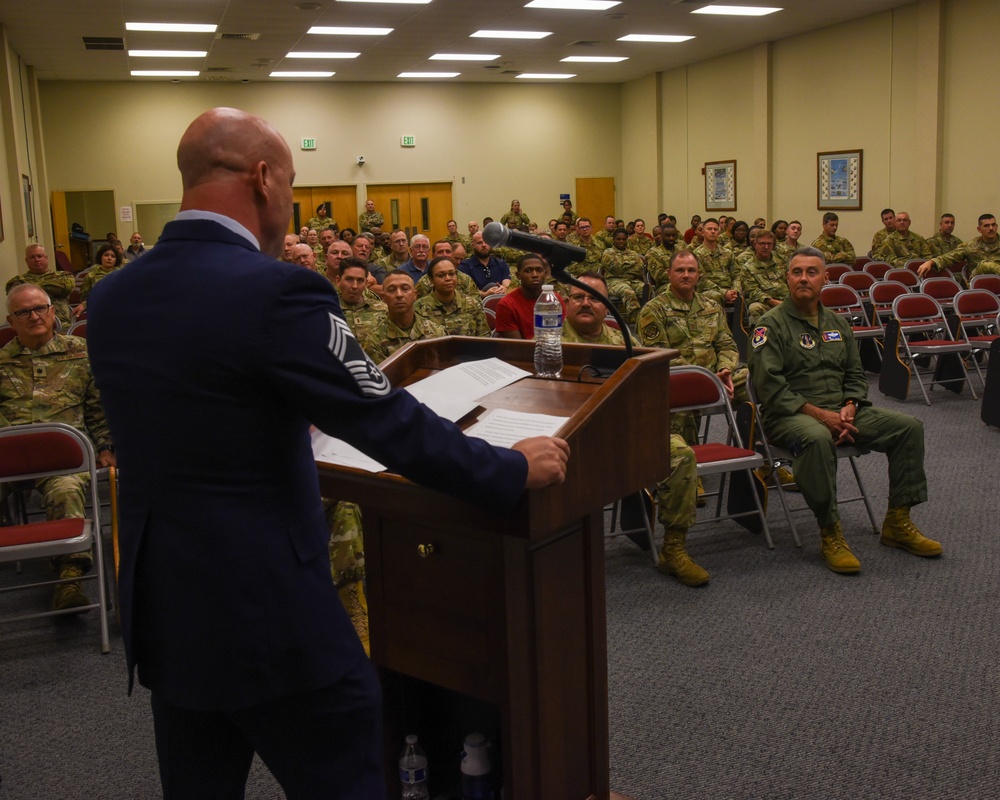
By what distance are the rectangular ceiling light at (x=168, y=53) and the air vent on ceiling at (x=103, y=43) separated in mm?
427

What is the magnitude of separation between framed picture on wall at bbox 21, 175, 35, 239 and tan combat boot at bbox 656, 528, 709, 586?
10.7 m

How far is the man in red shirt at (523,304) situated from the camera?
622 centimetres

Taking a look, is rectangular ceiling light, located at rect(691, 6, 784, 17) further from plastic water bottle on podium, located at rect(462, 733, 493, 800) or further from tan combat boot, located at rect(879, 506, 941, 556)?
plastic water bottle on podium, located at rect(462, 733, 493, 800)

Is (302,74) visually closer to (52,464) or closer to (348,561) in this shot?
(52,464)

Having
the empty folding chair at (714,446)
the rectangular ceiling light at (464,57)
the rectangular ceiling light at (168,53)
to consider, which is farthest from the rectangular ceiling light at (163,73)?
the empty folding chair at (714,446)

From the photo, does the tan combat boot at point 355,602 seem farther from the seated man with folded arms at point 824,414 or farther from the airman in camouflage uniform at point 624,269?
the airman in camouflage uniform at point 624,269

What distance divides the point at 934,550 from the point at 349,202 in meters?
15.1

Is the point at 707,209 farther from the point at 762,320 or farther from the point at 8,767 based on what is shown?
the point at 8,767

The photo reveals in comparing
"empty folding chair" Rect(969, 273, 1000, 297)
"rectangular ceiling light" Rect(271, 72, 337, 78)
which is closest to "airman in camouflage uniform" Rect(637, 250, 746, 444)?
"empty folding chair" Rect(969, 273, 1000, 297)

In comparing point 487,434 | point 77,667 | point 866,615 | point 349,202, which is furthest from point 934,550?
point 349,202

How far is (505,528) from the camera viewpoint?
5.29ft

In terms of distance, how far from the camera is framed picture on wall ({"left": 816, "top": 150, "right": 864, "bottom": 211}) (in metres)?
13.6

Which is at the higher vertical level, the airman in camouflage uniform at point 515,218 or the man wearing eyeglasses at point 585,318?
the airman in camouflage uniform at point 515,218

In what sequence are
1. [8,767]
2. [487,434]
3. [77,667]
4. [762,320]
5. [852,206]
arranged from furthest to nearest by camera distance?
[852,206]
[762,320]
[77,667]
[8,767]
[487,434]
